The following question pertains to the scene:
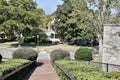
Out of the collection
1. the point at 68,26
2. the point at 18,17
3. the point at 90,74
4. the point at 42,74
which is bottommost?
the point at 42,74

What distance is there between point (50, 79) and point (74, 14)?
118ft

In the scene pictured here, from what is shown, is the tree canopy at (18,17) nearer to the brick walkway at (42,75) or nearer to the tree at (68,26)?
the tree at (68,26)

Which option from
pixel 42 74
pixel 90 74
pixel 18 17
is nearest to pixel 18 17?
pixel 18 17

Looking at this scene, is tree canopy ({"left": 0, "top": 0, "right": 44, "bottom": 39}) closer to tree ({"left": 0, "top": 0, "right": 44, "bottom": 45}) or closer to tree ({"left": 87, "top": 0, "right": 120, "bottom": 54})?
tree ({"left": 0, "top": 0, "right": 44, "bottom": 45})

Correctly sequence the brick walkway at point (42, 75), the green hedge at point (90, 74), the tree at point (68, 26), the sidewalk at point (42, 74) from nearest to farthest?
the green hedge at point (90, 74) < the brick walkway at point (42, 75) < the sidewalk at point (42, 74) < the tree at point (68, 26)

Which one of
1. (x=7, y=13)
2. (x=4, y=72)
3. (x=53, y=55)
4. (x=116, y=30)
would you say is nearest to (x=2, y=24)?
(x=7, y=13)

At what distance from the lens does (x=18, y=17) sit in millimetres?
68875

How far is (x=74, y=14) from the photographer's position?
171ft

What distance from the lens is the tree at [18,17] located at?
66.5m

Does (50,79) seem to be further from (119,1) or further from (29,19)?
(29,19)

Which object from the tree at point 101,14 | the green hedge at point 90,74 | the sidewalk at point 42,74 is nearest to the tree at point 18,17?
the tree at point 101,14

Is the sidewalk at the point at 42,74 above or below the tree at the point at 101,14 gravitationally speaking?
below

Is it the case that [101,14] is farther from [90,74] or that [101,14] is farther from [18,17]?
[90,74]

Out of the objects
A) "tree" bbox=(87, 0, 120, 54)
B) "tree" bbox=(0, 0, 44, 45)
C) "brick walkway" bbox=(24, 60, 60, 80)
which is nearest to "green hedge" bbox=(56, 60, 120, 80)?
"brick walkway" bbox=(24, 60, 60, 80)
